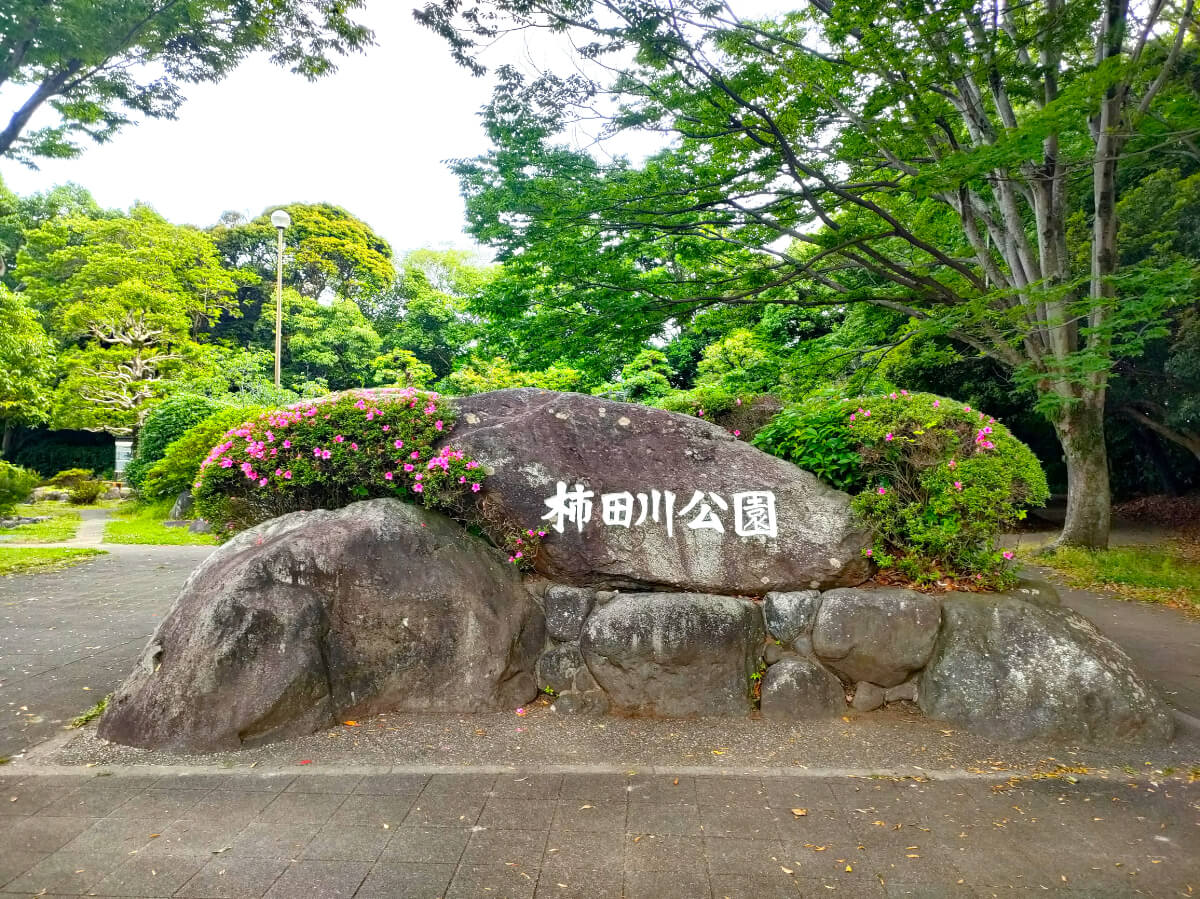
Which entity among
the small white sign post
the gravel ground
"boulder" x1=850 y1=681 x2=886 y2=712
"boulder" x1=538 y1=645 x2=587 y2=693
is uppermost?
the small white sign post

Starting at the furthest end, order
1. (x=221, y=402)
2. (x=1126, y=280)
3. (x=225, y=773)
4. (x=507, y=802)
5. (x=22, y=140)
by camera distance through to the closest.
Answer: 1. (x=221, y=402)
2. (x=22, y=140)
3. (x=1126, y=280)
4. (x=225, y=773)
5. (x=507, y=802)

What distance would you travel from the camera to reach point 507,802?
124 inches

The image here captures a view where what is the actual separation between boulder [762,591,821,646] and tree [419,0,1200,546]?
4403 millimetres

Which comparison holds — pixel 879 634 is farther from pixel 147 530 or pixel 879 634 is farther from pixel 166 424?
pixel 166 424

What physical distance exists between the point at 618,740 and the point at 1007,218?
905 centimetres

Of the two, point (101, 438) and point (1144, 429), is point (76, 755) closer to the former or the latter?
point (1144, 429)

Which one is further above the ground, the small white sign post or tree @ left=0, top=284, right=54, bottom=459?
tree @ left=0, top=284, right=54, bottom=459

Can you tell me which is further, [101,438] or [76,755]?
[101,438]

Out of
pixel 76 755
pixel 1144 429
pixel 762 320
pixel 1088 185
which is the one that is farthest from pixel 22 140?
pixel 1144 429

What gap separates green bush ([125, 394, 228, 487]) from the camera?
1648 centimetres

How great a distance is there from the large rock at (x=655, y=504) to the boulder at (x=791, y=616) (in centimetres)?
14

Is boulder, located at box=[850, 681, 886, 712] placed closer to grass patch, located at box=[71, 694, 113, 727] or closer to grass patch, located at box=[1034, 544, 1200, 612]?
grass patch, located at box=[71, 694, 113, 727]

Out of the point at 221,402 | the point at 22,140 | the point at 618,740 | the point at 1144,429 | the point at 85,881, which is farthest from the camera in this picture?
the point at 221,402

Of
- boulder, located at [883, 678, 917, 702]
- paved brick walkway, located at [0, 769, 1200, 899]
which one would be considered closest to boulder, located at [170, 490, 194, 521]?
paved brick walkway, located at [0, 769, 1200, 899]
